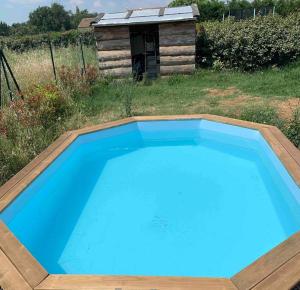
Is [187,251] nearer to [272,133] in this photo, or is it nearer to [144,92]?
[272,133]

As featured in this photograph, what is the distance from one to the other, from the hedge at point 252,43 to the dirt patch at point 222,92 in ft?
6.45

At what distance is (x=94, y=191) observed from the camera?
4.80 m

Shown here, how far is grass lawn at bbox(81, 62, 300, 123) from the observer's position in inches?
283

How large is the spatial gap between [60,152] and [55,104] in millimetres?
2066

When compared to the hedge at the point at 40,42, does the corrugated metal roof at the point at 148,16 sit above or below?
above

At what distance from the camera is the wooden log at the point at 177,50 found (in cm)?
978

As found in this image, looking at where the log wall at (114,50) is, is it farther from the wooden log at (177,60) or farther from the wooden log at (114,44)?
the wooden log at (177,60)

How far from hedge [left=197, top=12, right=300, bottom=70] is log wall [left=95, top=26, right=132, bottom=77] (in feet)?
8.38

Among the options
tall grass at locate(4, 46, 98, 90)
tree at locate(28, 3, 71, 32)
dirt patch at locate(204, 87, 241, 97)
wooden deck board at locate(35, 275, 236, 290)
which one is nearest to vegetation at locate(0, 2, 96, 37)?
tree at locate(28, 3, 71, 32)

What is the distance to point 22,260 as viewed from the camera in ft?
9.12

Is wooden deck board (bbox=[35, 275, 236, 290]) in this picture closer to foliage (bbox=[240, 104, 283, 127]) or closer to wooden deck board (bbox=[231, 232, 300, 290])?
wooden deck board (bbox=[231, 232, 300, 290])

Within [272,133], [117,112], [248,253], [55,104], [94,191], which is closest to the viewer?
[248,253]

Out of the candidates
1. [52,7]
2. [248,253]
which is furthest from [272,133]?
[52,7]

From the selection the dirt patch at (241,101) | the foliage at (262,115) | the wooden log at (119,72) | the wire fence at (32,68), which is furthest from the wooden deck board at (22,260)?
the wooden log at (119,72)
